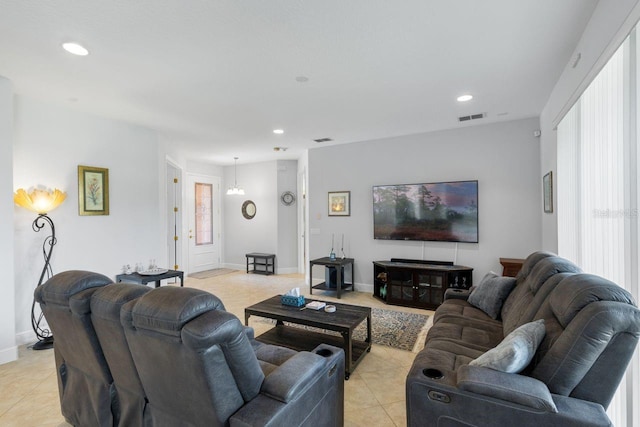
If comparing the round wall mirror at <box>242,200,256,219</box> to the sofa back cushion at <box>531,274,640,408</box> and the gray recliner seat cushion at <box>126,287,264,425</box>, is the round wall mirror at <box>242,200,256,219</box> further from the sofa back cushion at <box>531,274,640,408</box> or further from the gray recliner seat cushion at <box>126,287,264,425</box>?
the sofa back cushion at <box>531,274,640,408</box>

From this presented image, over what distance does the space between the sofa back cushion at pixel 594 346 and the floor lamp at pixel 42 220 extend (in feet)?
14.5

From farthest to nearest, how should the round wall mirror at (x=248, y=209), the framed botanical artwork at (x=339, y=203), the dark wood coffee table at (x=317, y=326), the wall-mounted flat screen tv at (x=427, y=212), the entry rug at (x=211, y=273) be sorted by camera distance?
the round wall mirror at (x=248, y=209), the entry rug at (x=211, y=273), the framed botanical artwork at (x=339, y=203), the wall-mounted flat screen tv at (x=427, y=212), the dark wood coffee table at (x=317, y=326)

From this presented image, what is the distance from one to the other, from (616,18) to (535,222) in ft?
10.8

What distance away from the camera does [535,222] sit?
446 cm

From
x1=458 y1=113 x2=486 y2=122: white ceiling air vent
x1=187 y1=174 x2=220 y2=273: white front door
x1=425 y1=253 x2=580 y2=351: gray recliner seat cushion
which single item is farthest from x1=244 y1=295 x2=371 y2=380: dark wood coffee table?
x1=187 y1=174 x2=220 y2=273: white front door

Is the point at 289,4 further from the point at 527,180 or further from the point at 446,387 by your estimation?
the point at 527,180

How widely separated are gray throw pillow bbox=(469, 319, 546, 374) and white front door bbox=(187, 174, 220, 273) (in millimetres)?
7004

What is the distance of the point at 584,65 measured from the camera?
234 centimetres

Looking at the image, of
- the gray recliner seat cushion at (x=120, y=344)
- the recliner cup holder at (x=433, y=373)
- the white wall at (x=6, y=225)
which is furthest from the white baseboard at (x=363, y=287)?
the white wall at (x=6, y=225)

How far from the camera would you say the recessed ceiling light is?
2.38 m

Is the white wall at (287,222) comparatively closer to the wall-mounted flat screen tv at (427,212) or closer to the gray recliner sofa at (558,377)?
the wall-mounted flat screen tv at (427,212)

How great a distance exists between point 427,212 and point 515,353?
3.63 metres

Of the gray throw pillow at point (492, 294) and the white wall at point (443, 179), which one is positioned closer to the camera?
the gray throw pillow at point (492, 294)

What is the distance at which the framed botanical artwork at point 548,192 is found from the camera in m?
3.58
